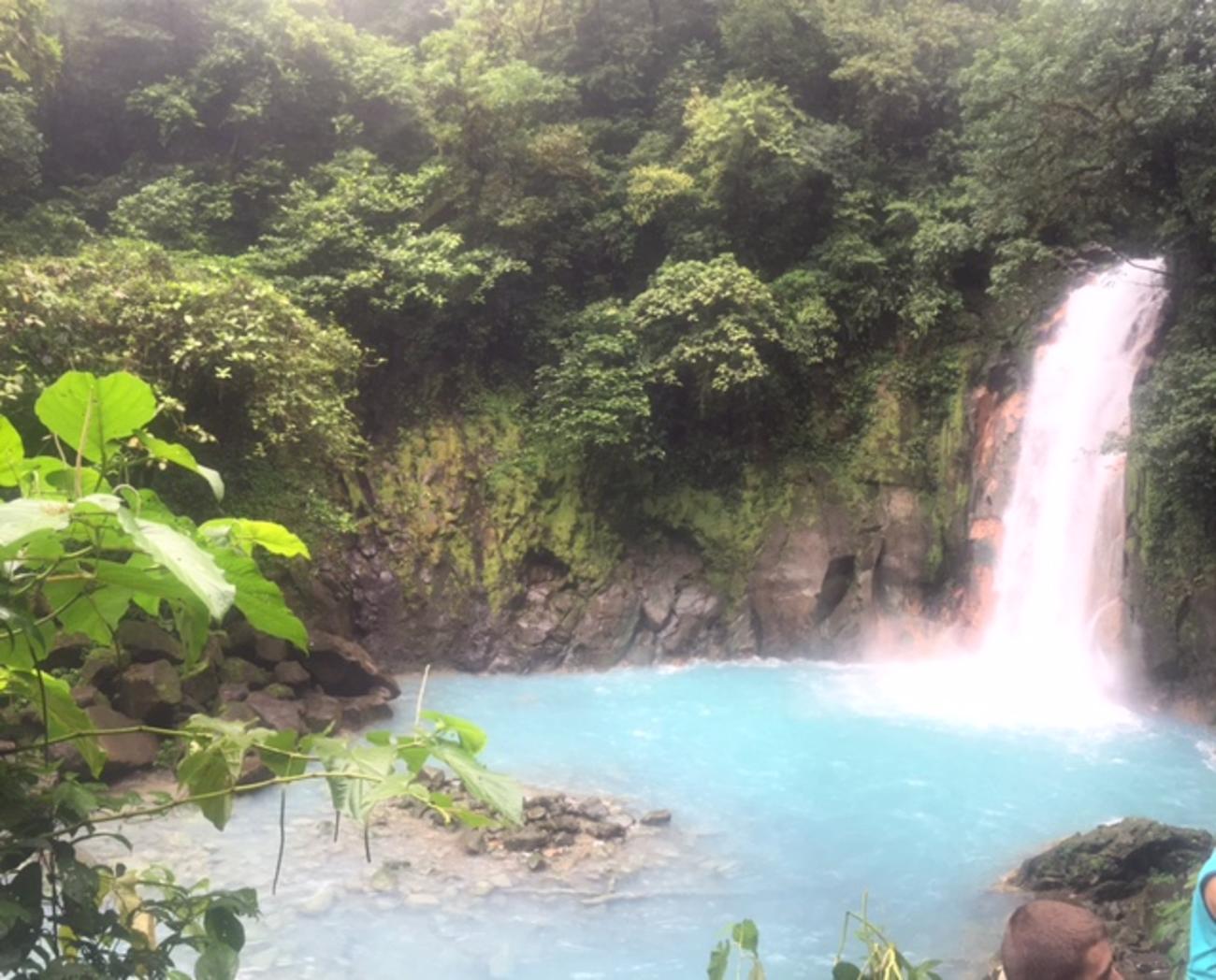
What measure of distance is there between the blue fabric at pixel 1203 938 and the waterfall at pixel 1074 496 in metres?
8.62

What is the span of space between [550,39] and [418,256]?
630 cm

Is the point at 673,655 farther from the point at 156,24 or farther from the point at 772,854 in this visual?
the point at 156,24

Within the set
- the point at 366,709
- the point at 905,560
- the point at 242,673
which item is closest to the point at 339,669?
the point at 366,709

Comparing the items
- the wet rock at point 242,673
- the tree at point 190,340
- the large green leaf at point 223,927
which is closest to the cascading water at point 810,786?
the wet rock at point 242,673

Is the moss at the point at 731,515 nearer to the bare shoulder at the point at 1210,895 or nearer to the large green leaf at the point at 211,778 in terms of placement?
the bare shoulder at the point at 1210,895

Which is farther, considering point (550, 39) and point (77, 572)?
point (550, 39)

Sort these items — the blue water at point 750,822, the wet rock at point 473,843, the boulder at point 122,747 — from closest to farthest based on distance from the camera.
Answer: the blue water at point 750,822
the wet rock at point 473,843
the boulder at point 122,747

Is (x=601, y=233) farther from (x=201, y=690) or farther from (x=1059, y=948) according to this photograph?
(x=1059, y=948)

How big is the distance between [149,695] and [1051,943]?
6.39 m

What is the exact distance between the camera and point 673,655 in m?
11.0

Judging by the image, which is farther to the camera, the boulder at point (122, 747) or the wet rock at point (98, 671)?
the wet rock at point (98, 671)

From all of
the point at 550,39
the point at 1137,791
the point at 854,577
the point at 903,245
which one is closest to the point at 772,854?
the point at 1137,791

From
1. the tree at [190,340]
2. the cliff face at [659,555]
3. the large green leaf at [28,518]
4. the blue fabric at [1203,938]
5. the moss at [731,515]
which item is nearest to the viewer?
the large green leaf at [28,518]

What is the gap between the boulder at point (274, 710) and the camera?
6931mm
